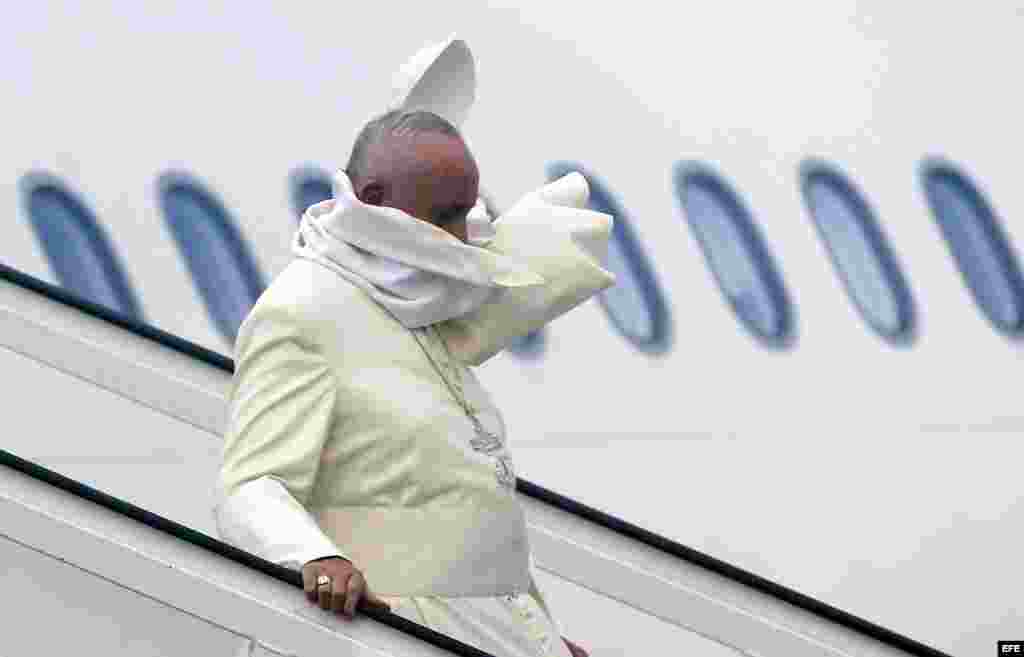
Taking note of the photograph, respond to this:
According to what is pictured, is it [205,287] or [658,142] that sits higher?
[658,142]

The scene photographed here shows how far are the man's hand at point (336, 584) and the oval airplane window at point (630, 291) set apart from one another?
92.7 inches

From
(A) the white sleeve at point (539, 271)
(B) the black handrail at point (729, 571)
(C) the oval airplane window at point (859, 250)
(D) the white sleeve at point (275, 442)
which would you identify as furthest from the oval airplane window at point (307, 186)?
(D) the white sleeve at point (275, 442)

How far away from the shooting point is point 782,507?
5027mm

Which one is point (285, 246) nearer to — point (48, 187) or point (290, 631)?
point (48, 187)

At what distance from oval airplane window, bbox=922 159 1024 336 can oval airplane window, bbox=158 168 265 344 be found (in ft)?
3.37

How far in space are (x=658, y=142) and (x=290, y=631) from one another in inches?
95.9

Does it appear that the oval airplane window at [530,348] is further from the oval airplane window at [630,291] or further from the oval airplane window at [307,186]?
the oval airplane window at [307,186]

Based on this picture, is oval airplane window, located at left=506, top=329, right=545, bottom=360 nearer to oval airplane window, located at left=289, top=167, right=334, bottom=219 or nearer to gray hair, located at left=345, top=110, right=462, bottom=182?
oval airplane window, located at left=289, top=167, right=334, bottom=219

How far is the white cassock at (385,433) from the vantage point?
2.74 metres

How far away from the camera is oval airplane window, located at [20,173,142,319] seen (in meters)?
4.84

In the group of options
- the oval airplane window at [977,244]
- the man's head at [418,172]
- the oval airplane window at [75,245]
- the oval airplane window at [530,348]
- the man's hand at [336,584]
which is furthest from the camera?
the oval airplane window at [977,244]

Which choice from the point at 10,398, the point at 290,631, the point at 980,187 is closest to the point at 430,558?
the point at 290,631

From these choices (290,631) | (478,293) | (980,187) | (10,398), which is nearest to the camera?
(290,631)

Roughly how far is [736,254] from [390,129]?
7.24ft
